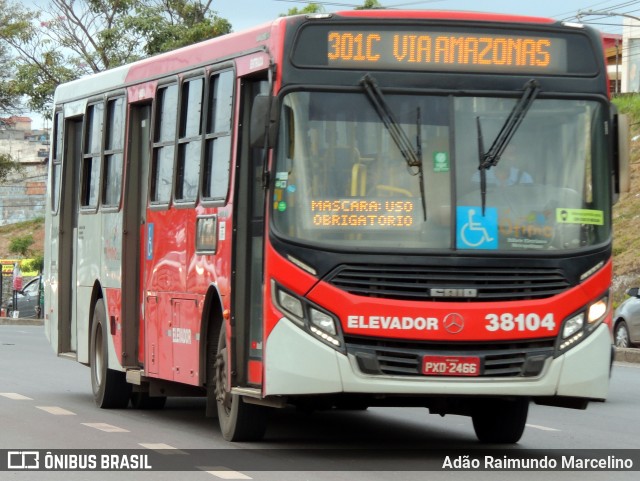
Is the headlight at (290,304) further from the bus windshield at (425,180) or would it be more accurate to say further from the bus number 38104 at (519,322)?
the bus number 38104 at (519,322)

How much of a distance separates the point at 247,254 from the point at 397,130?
61.5 inches

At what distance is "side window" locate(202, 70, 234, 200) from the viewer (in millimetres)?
12008

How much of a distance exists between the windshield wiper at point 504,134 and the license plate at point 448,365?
41.1 inches

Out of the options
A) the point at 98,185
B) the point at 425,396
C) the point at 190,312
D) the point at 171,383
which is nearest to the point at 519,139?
the point at 425,396

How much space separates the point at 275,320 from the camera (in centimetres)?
1067

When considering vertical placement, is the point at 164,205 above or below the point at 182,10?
below

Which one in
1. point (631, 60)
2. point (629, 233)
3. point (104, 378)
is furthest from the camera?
point (631, 60)

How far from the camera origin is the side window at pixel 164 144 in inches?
534

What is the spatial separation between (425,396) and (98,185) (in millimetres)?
6175

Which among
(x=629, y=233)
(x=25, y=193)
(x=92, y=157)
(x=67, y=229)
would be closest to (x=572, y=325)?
(x=92, y=157)

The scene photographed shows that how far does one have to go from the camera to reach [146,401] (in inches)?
623

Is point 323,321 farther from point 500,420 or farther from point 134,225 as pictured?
point 134,225

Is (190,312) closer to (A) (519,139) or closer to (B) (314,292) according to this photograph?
(B) (314,292)

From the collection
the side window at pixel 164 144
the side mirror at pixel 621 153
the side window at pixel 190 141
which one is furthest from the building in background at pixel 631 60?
the side mirror at pixel 621 153
